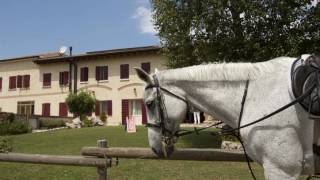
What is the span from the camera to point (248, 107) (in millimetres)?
4297

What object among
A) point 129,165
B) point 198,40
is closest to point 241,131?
point 129,165

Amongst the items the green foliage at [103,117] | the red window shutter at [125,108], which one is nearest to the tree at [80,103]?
the green foliage at [103,117]

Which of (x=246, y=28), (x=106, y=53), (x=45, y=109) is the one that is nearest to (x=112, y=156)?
(x=246, y=28)

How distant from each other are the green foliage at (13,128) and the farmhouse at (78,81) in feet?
34.5

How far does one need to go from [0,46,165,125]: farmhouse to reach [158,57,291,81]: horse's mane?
31.8m

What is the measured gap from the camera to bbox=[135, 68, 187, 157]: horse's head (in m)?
4.61

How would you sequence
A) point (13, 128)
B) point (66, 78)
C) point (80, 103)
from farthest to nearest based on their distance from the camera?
1. point (66, 78)
2. point (80, 103)
3. point (13, 128)

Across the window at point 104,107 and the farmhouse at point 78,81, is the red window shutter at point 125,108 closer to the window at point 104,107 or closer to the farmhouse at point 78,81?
the farmhouse at point 78,81

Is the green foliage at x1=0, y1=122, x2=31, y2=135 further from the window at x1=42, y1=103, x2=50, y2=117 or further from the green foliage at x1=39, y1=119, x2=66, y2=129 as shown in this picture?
the window at x1=42, y1=103, x2=50, y2=117

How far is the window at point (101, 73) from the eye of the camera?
4078 centimetres

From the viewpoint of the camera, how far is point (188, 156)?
6.32 m

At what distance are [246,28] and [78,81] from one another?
25.9 metres

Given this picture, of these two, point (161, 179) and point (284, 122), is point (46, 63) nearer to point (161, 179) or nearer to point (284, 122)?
point (161, 179)

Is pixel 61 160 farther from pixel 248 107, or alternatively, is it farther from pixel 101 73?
pixel 101 73
